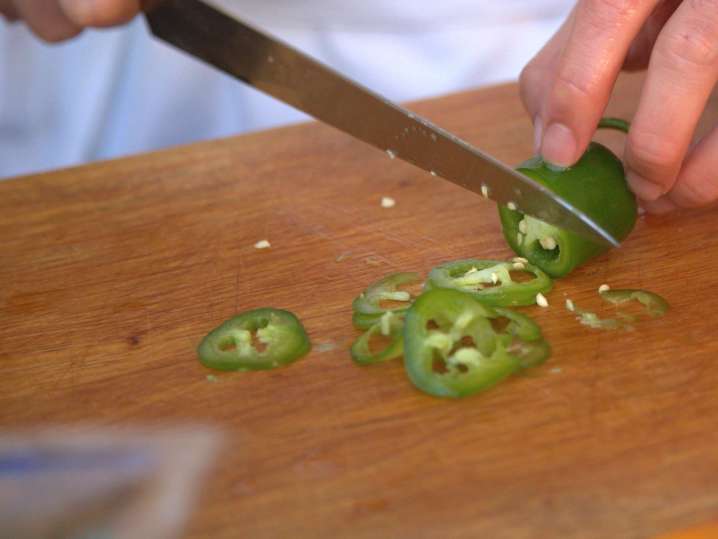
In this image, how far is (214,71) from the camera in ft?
8.96

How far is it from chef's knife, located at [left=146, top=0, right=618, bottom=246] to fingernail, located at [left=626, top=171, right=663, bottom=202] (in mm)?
131

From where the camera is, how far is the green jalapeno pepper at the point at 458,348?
1438 mm

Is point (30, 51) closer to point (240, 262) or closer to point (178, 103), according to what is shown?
point (178, 103)

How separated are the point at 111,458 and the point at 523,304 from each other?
71 cm

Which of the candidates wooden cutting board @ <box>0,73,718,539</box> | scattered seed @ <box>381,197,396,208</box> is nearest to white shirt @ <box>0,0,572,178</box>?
wooden cutting board @ <box>0,73,718,539</box>

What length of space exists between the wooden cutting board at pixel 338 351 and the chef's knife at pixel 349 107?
0.16 meters

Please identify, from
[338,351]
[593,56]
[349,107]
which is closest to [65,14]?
[349,107]

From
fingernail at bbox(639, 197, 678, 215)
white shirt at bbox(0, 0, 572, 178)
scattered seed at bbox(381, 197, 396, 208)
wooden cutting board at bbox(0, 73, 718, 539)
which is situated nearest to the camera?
wooden cutting board at bbox(0, 73, 718, 539)

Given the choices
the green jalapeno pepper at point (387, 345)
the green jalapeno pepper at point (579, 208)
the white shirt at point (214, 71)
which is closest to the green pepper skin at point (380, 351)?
the green jalapeno pepper at point (387, 345)

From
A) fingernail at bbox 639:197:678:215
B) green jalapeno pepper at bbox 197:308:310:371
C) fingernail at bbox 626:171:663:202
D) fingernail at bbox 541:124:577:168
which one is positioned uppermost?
fingernail at bbox 541:124:577:168

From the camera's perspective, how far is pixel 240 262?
1.85 m

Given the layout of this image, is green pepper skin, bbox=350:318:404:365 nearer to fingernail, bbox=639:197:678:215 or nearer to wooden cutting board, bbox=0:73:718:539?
wooden cutting board, bbox=0:73:718:539

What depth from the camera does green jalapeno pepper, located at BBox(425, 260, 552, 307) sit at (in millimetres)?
1620

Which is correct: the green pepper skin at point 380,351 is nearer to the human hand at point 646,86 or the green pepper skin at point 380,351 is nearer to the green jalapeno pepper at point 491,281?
the green jalapeno pepper at point 491,281
